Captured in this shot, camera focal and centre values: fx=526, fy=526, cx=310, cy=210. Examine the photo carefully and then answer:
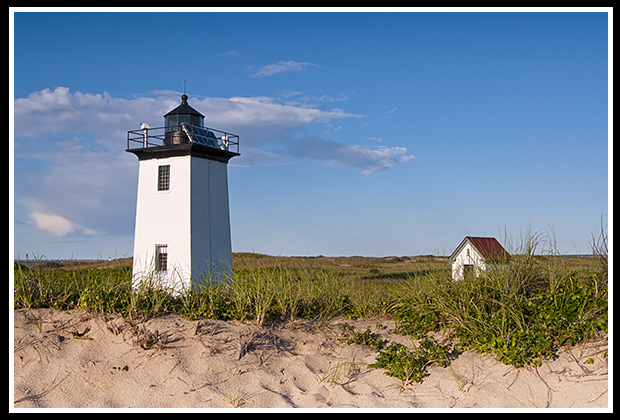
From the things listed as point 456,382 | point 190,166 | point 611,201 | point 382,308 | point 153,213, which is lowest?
point 456,382

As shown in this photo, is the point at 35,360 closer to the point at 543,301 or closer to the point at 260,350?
the point at 260,350

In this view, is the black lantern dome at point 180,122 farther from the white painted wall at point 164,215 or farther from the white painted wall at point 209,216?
the white painted wall at point 209,216

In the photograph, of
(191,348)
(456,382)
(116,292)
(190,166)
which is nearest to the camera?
(456,382)

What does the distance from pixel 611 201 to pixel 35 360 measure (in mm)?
7595

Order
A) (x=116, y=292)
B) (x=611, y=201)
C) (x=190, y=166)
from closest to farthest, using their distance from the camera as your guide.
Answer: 1. (x=611, y=201)
2. (x=116, y=292)
3. (x=190, y=166)

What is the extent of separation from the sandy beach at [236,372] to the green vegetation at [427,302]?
0.24 m

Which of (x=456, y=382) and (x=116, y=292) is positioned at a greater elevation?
(x=116, y=292)

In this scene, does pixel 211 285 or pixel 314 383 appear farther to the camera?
pixel 211 285

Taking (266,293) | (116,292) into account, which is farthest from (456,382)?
(116,292)

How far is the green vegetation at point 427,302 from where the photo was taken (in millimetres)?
7273

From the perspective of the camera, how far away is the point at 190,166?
18344 mm

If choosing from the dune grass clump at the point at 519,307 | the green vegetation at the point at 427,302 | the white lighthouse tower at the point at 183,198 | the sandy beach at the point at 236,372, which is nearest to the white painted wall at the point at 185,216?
the white lighthouse tower at the point at 183,198

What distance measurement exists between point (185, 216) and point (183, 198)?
2.13 ft

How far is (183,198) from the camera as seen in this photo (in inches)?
725
